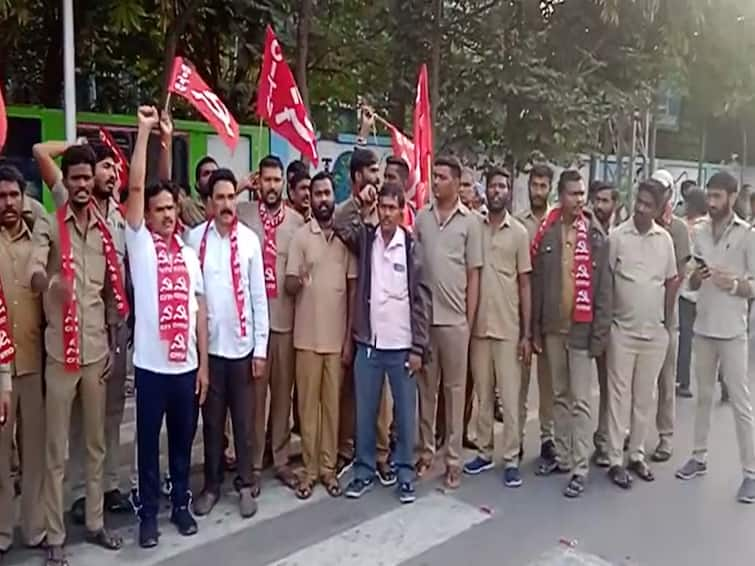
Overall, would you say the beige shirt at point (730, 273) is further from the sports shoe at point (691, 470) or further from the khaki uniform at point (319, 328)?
the khaki uniform at point (319, 328)

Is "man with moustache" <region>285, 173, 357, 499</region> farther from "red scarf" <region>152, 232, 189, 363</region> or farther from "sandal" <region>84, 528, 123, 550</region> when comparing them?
"sandal" <region>84, 528, 123, 550</region>

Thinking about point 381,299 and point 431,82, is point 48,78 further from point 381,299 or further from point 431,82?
point 381,299

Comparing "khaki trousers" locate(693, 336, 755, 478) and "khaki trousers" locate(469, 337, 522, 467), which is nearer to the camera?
"khaki trousers" locate(693, 336, 755, 478)

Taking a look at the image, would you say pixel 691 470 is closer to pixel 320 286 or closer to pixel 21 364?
pixel 320 286

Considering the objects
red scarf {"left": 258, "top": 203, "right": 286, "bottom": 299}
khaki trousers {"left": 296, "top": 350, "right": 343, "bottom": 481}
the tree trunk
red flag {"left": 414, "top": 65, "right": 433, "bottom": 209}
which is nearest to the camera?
khaki trousers {"left": 296, "top": 350, "right": 343, "bottom": 481}

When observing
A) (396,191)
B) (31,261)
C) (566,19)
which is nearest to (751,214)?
(566,19)

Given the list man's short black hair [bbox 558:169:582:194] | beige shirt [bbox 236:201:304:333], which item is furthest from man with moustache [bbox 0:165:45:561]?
man's short black hair [bbox 558:169:582:194]

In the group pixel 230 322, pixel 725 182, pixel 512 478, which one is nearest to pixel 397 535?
pixel 512 478

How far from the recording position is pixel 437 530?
13.7 feet

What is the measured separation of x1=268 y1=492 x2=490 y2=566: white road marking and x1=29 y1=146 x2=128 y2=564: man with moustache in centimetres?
100

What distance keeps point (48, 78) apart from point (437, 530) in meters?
7.45

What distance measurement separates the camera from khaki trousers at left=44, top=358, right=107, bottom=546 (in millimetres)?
3732

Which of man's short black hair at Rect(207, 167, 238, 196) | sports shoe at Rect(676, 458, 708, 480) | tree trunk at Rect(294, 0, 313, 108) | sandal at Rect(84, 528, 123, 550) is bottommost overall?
sandal at Rect(84, 528, 123, 550)

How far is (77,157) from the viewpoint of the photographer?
3.79 metres
